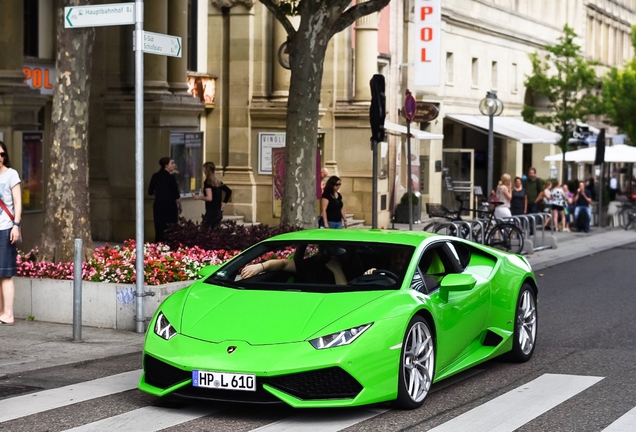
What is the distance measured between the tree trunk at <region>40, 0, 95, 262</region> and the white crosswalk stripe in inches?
185

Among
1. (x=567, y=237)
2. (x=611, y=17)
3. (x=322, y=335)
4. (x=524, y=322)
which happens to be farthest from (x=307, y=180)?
(x=611, y=17)

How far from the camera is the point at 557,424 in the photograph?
27.7 feet

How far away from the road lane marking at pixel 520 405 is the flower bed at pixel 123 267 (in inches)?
186

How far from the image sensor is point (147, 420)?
8422 millimetres

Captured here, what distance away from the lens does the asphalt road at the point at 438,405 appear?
833 centimetres

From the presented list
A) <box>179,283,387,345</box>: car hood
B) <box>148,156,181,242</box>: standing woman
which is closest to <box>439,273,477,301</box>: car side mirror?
<box>179,283,387,345</box>: car hood

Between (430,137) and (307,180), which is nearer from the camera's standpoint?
(307,180)

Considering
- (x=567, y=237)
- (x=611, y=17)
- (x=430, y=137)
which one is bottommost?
(x=567, y=237)

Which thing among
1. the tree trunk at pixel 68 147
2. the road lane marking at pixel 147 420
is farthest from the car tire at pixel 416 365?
the tree trunk at pixel 68 147

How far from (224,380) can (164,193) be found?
45.3 feet

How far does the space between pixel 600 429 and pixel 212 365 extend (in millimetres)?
2525

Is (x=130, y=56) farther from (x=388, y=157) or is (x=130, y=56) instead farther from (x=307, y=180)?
(x=388, y=157)

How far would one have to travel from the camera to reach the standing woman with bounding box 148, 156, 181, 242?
71.5 ft

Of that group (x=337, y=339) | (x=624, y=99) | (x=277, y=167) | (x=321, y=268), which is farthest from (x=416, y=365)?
(x=624, y=99)
